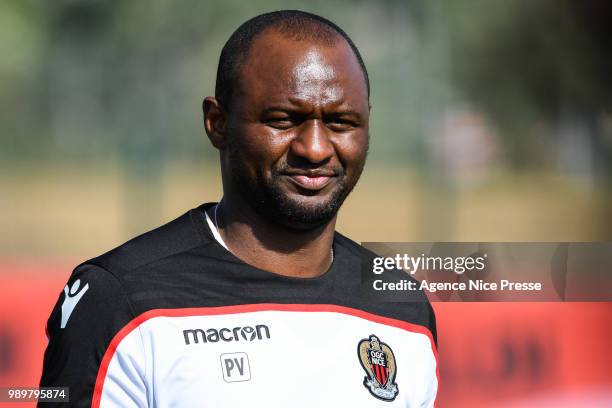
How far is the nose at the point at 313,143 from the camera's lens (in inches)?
67.1

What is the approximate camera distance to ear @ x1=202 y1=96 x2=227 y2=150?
1861mm

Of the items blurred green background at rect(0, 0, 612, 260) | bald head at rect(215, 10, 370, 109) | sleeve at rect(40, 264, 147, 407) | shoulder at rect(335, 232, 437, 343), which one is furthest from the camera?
blurred green background at rect(0, 0, 612, 260)

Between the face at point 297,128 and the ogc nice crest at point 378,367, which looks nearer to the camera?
the face at point 297,128

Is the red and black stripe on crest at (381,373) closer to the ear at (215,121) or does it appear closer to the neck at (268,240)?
the neck at (268,240)

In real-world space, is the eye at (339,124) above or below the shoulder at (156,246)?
above

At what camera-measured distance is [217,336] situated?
177 cm

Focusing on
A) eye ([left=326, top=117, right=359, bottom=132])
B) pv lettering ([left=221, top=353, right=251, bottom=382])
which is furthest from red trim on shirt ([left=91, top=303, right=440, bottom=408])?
eye ([left=326, top=117, right=359, bottom=132])

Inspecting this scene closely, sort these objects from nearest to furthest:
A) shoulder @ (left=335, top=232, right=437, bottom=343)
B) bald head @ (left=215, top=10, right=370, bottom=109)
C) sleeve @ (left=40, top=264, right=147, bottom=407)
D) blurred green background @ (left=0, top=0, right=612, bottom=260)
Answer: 1. sleeve @ (left=40, top=264, right=147, bottom=407)
2. bald head @ (left=215, top=10, right=370, bottom=109)
3. shoulder @ (left=335, top=232, right=437, bottom=343)
4. blurred green background @ (left=0, top=0, right=612, bottom=260)

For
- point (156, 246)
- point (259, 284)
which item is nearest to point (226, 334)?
point (259, 284)

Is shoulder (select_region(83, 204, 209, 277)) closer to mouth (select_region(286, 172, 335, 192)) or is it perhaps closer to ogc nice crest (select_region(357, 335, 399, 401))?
mouth (select_region(286, 172, 335, 192))

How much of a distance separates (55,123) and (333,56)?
16.5ft

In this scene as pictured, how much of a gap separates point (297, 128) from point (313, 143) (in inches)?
1.9

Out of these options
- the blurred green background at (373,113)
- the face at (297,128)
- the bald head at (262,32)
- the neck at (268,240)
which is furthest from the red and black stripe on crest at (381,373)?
the blurred green background at (373,113)

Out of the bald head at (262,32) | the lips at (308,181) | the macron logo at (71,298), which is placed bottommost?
the macron logo at (71,298)
